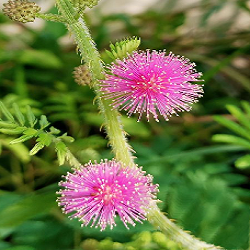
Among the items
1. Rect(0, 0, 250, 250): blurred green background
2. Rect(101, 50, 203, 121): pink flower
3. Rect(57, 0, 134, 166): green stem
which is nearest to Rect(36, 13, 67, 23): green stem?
Rect(57, 0, 134, 166): green stem

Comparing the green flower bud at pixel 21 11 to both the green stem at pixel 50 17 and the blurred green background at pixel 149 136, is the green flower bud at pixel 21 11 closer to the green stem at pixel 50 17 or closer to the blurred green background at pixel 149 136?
the green stem at pixel 50 17

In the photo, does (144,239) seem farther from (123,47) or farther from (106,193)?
(123,47)

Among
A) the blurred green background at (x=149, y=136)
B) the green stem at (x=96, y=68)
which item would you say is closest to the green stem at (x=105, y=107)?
the green stem at (x=96, y=68)

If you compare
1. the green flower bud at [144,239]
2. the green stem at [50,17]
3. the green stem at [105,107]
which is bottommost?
the green flower bud at [144,239]

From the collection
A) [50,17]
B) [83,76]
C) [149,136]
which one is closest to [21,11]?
[50,17]

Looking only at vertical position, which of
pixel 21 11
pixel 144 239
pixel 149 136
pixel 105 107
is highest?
pixel 149 136

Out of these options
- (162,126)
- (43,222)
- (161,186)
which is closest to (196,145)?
(162,126)

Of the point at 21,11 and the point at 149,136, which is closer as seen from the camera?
the point at 21,11
